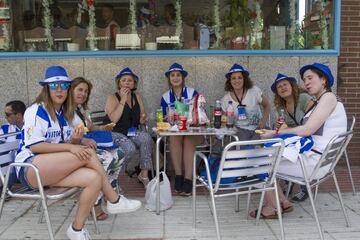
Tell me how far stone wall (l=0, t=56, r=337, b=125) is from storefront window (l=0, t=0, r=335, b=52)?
0.84ft

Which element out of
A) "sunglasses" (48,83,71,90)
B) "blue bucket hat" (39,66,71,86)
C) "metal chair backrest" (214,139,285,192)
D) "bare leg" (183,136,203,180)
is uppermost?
"blue bucket hat" (39,66,71,86)

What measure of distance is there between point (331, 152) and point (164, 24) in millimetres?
3445

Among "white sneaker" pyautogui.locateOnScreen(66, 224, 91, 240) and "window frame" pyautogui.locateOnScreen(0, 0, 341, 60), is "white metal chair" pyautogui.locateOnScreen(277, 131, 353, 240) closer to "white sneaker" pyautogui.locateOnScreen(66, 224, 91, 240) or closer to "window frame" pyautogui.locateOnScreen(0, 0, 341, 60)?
"white sneaker" pyautogui.locateOnScreen(66, 224, 91, 240)

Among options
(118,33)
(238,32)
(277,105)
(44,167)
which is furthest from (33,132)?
(238,32)

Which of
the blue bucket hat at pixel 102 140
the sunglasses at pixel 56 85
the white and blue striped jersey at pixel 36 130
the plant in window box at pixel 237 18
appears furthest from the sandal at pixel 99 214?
the plant in window box at pixel 237 18

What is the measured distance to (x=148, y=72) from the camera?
5.97 m

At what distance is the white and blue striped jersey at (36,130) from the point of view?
3.44 meters

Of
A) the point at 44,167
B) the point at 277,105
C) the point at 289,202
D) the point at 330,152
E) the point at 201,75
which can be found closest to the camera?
the point at 44,167

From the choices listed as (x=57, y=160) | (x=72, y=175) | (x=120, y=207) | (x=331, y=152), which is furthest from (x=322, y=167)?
(x=57, y=160)

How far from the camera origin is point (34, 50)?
605 centimetres

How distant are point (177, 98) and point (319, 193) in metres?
1.98

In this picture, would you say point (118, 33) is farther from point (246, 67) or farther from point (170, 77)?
point (246, 67)

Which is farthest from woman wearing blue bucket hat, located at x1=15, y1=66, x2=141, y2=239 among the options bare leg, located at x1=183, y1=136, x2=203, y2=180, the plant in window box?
the plant in window box

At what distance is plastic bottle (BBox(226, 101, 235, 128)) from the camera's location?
15.3 feet
